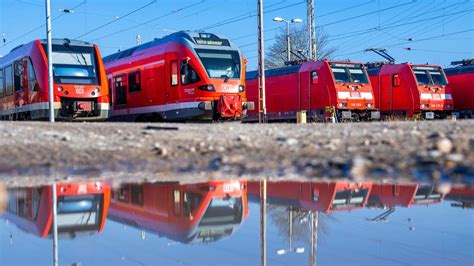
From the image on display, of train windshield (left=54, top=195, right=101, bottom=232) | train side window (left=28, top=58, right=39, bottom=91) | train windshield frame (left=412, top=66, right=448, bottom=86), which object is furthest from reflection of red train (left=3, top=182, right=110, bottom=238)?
train windshield frame (left=412, top=66, right=448, bottom=86)

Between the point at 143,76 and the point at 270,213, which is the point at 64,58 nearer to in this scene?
the point at 143,76

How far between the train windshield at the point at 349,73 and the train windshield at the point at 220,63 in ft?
19.1

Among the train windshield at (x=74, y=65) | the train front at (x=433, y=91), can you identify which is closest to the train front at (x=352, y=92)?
the train front at (x=433, y=91)

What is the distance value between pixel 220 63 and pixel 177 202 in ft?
50.0

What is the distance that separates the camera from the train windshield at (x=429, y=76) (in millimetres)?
25953

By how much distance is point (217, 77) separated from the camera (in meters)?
19.4

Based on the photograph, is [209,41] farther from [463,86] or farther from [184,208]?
[184,208]

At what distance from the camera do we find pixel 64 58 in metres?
20.1

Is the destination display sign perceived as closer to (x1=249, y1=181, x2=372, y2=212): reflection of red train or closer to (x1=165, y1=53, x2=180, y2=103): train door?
(x1=165, y1=53, x2=180, y2=103): train door

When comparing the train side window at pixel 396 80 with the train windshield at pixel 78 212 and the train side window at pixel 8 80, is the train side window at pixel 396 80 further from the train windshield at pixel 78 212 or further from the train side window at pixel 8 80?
the train windshield at pixel 78 212

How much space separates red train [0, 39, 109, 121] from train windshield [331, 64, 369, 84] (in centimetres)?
993

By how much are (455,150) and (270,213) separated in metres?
3.64

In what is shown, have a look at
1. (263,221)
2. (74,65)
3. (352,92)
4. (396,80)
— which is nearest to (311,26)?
(396,80)

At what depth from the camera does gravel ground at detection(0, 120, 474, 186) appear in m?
6.19
